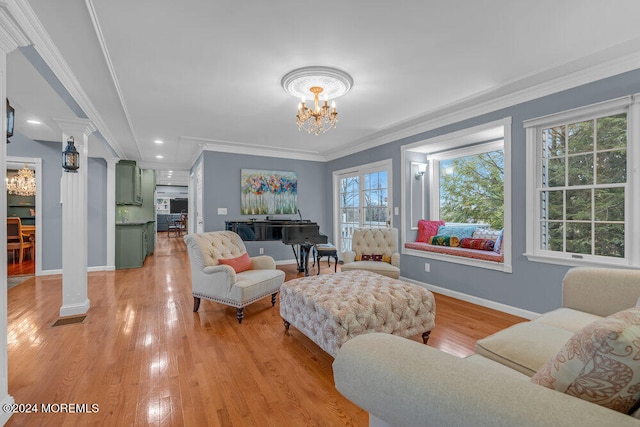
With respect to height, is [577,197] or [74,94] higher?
[74,94]

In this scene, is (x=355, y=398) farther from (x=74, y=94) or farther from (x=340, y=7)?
(x=74, y=94)

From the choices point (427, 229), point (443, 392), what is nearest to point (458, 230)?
point (427, 229)

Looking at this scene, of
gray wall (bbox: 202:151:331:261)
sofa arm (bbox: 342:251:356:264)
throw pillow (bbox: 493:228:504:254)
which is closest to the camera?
throw pillow (bbox: 493:228:504:254)

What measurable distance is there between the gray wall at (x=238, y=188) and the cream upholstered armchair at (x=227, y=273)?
81.1 inches

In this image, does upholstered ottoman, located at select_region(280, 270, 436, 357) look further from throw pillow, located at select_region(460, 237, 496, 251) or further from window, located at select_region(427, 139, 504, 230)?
window, located at select_region(427, 139, 504, 230)

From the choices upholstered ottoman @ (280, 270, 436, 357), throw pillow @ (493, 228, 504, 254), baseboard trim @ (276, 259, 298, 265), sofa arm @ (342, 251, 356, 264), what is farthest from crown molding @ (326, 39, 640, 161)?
baseboard trim @ (276, 259, 298, 265)

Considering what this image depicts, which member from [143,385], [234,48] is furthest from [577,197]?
[143,385]

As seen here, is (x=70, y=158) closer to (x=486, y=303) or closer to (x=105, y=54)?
(x=105, y=54)

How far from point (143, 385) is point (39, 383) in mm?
692

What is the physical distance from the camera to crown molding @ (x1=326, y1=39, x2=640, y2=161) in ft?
7.91

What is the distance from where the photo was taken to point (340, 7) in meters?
1.86

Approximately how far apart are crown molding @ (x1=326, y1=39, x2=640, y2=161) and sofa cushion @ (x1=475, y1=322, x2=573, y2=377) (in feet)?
7.82

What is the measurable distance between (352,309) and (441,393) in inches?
53.3

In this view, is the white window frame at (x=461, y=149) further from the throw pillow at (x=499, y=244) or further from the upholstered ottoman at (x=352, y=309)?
the upholstered ottoman at (x=352, y=309)
